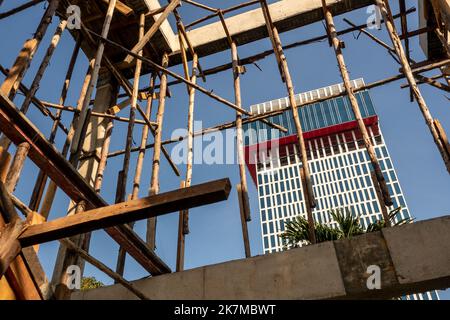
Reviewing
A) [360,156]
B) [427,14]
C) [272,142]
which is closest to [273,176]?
[272,142]

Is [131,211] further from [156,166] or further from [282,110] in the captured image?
[282,110]

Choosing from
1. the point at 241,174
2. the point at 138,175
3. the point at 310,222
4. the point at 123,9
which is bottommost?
the point at 310,222

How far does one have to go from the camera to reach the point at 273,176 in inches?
2918

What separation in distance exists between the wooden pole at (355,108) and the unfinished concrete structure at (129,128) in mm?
23

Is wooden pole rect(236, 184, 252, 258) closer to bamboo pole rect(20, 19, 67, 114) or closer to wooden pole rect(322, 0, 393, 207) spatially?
wooden pole rect(322, 0, 393, 207)

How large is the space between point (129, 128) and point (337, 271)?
15.8ft

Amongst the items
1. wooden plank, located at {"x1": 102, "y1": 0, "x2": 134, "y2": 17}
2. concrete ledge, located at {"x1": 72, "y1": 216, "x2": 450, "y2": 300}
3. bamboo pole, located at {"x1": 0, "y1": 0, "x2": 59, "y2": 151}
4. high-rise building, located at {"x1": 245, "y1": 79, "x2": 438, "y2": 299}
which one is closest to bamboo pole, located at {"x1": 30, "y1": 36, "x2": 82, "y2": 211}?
bamboo pole, located at {"x1": 0, "y1": 0, "x2": 59, "y2": 151}

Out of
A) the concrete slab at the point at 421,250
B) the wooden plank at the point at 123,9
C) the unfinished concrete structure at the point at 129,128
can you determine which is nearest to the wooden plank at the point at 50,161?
the unfinished concrete structure at the point at 129,128

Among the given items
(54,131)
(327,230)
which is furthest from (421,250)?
(327,230)

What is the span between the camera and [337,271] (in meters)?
4.15

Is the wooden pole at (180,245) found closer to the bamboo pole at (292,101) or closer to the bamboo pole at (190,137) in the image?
the bamboo pole at (190,137)

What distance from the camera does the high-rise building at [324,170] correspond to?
212 ft
